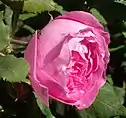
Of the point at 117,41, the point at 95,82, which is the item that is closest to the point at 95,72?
the point at 95,82

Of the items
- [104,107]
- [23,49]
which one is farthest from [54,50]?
[104,107]

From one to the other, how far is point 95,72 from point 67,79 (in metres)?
0.08

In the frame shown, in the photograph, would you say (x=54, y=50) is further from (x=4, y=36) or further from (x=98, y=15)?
(x=98, y=15)

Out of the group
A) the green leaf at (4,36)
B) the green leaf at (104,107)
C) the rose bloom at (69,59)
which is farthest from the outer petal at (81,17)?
the green leaf at (104,107)

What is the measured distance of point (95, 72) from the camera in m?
1.13

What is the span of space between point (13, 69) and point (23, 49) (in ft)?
0.45

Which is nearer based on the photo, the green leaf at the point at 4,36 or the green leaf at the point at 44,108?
the green leaf at the point at 4,36

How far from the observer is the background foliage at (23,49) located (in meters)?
1.07

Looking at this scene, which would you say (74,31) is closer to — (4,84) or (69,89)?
(69,89)

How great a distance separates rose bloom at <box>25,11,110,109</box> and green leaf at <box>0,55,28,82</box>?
18mm

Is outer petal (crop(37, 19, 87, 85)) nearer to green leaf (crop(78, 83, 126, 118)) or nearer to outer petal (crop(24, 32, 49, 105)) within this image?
outer petal (crop(24, 32, 49, 105))

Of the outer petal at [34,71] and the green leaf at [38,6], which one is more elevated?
the green leaf at [38,6]

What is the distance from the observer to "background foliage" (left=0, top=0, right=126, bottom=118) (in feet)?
3.50

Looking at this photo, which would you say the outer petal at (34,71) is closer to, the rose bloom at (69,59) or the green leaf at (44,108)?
the rose bloom at (69,59)
